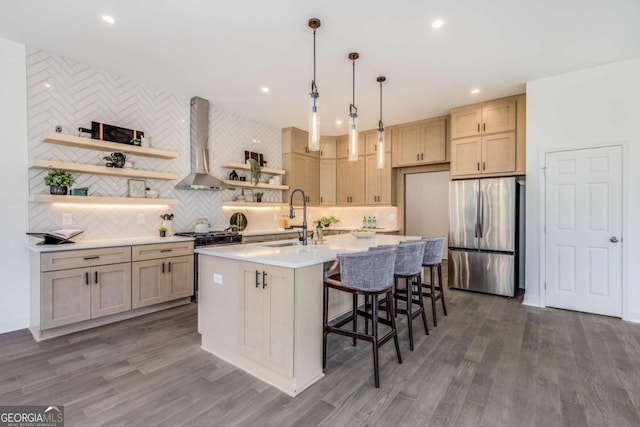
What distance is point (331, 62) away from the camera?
136 inches

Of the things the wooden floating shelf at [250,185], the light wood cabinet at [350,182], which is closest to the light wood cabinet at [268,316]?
the wooden floating shelf at [250,185]

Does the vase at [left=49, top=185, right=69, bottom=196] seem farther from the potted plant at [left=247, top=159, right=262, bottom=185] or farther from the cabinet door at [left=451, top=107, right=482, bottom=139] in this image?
the cabinet door at [left=451, top=107, right=482, bottom=139]

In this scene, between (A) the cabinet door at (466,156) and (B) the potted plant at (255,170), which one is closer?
(A) the cabinet door at (466,156)

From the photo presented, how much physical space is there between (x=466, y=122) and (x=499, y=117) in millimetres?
458

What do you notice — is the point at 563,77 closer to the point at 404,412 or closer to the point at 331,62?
the point at 331,62

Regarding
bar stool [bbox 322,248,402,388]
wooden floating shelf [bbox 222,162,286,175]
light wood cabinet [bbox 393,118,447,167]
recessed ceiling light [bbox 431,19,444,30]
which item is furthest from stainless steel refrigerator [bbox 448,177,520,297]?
wooden floating shelf [bbox 222,162,286,175]

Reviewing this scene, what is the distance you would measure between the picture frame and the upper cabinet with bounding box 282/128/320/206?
2.62 metres

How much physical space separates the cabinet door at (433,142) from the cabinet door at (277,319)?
4.31 meters

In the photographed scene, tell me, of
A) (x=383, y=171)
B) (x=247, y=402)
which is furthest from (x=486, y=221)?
(x=247, y=402)

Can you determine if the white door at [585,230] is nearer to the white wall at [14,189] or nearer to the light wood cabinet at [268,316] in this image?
the light wood cabinet at [268,316]

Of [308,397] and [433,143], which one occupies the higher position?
[433,143]

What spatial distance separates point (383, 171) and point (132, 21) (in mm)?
4616

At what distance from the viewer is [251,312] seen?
2336mm

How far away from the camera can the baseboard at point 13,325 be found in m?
3.09
